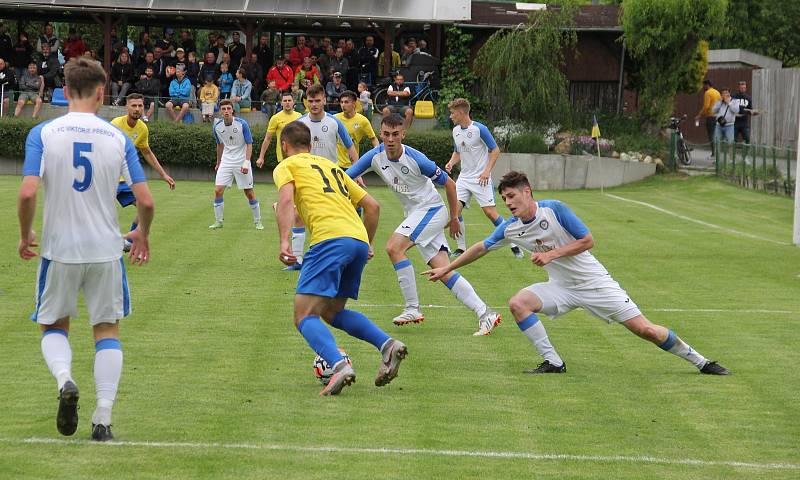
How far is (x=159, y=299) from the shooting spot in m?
12.7

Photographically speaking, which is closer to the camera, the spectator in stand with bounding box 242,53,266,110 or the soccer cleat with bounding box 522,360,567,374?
the soccer cleat with bounding box 522,360,567,374

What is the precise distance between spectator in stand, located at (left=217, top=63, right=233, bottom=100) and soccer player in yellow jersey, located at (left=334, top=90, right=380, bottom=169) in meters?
16.8

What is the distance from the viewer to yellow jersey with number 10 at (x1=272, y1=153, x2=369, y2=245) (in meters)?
8.29

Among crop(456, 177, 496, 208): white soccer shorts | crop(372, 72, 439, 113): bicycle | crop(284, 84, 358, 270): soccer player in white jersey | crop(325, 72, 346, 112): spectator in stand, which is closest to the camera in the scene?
crop(284, 84, 358, 270): soccer player in white jersey

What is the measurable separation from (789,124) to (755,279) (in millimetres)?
21323

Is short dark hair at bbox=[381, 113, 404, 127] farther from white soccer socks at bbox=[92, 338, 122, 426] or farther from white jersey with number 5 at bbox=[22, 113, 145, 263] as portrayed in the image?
white soccer socks at bbox=[92, 338, 122, 426]

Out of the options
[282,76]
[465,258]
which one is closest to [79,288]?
[465,258]

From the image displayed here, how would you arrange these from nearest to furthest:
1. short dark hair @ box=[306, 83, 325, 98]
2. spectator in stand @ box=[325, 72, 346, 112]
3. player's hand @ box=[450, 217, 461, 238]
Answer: player's hand @ box=[450, 217, 461, 238], short dark hair @ box=[306, 83, 325, 98], spectator in stand @ box=[325, 72, 346, 112]

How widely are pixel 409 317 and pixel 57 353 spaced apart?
514cm

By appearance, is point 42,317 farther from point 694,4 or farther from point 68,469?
point 694,4

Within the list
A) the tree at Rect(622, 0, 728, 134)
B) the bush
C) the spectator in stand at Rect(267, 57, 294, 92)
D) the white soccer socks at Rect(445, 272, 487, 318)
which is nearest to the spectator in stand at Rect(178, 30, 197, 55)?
the spectator in stand at Rect(267, 57, 294, 92)

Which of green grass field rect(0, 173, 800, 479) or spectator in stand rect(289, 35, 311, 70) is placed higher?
spectator in stand rect(289, 35, 311, 70)

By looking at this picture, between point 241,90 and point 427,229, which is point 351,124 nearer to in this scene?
point 427,229

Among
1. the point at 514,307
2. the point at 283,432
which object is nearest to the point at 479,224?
the point at 514,307
